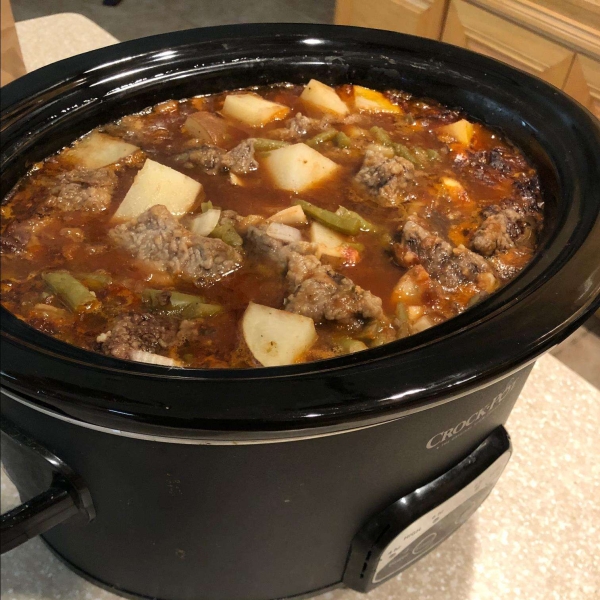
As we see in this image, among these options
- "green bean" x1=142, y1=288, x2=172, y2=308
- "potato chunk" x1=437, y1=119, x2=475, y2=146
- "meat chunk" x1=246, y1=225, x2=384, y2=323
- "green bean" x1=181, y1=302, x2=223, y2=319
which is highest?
"potato chunk" x1=437, y1=119, x2=475, y2=146

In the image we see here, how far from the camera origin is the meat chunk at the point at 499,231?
106 cm

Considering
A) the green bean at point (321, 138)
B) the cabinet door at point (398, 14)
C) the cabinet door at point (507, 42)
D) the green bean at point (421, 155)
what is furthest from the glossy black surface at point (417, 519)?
the cabinet door at point (398, 14)

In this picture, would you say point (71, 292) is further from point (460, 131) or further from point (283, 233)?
point (460, 131)

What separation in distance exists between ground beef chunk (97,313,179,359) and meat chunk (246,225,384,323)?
17 cm

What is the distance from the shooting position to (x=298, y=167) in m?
1.20

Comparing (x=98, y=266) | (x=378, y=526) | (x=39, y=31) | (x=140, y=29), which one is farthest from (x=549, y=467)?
(x=140, y=29)

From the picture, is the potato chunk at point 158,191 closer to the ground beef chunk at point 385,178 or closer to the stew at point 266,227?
the stew at point 266,227

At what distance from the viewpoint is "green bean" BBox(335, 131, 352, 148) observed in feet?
4.24

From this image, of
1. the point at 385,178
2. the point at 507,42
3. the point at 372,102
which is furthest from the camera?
the point at 507,42

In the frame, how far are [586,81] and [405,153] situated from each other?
1.20 meters

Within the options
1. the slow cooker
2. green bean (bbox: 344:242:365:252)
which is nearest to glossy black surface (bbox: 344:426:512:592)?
the slow cooker

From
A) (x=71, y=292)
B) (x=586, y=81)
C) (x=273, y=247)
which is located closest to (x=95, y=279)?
(x=71, y=292)

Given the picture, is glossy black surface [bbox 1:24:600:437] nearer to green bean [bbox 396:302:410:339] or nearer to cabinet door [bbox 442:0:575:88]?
green bean [bbox 396:302:410:339]

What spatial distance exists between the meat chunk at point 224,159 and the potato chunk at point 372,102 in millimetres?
308
